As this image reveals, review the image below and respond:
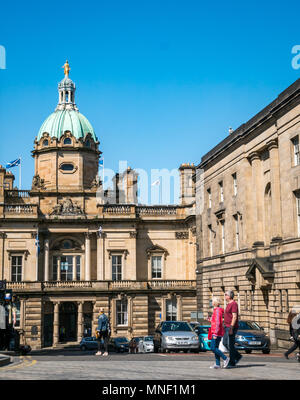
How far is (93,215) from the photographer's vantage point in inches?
2485

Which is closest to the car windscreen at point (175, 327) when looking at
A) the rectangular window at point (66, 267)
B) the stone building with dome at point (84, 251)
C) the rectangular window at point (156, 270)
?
the stone building with dome at point (84, 251)

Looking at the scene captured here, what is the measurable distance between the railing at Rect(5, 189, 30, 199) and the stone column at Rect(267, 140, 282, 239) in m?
32.7

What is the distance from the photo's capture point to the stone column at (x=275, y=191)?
1452 inches

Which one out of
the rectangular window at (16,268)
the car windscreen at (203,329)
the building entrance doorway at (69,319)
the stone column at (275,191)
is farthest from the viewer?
the building entrance doorway at (69,319)

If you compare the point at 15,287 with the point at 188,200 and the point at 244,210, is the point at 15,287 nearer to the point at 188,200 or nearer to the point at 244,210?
the point at 188,200

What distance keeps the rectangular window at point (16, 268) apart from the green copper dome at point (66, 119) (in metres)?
13.3

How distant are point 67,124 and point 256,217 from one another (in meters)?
31.1

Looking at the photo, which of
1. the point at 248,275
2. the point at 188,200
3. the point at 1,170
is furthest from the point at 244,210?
the point at 1,170

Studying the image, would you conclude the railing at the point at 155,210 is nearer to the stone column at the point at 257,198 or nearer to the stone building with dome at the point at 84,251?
the stone building with dome at the point at 84,251

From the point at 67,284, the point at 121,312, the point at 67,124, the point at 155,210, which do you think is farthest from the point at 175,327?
the point at 67,124

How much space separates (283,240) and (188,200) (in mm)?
29345

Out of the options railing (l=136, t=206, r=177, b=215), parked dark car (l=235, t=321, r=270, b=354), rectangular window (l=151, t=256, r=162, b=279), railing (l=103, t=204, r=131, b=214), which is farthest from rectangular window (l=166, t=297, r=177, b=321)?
parked dark car (l=235, t=321, r=270, b=354)

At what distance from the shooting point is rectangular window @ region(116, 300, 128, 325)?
197 ft

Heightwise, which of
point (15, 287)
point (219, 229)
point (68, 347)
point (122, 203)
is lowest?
point (68, 347)
